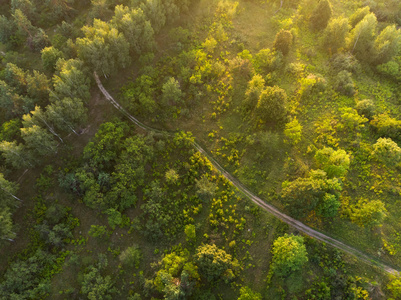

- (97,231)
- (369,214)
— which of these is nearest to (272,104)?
(369,214)

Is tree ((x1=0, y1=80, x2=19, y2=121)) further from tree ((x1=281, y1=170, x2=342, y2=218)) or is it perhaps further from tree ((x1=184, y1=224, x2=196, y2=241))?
tree ((x1=281, y1=170, x2=342, y2=218))

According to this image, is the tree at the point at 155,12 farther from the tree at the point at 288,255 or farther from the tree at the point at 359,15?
the tree at the point at 288,255

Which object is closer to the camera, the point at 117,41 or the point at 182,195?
the point at 182,195

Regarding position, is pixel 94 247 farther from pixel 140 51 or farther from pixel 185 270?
pixel 140 51

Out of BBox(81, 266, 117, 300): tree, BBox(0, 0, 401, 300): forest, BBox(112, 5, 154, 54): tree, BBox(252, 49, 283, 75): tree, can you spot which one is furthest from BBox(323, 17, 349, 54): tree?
BBox(81, 266, 117, 300): tree

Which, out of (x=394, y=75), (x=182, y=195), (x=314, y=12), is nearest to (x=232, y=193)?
(x=182, y=195)

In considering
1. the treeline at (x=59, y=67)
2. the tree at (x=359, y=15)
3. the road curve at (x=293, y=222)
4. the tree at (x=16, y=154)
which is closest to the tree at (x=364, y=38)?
the tree at (x=359, y=15)

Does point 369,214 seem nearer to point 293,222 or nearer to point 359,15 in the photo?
point 293,222
